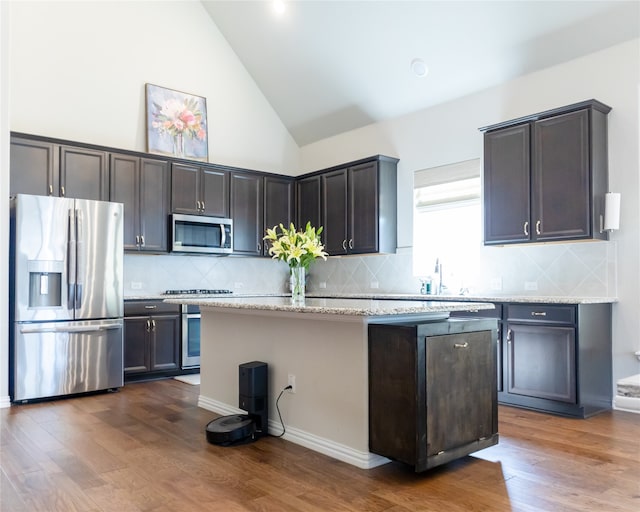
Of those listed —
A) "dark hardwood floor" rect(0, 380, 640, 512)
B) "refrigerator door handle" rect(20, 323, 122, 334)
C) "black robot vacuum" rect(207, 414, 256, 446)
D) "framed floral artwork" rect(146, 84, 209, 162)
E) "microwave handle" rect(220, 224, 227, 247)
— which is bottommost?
"dark hardwood floor" rect(0, 380, 640, 512)

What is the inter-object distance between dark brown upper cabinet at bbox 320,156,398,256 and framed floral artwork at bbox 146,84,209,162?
165 centimetres

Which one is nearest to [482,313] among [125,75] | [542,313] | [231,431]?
[542,313]

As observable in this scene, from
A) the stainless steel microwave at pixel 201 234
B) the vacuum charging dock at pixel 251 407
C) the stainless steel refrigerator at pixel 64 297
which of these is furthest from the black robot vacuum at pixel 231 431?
the stainless steel microwave at pixel 201 234

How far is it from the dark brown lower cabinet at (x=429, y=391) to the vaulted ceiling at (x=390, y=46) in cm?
289

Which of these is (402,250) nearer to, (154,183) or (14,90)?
(154,183)

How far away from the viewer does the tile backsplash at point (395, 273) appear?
14.4ft

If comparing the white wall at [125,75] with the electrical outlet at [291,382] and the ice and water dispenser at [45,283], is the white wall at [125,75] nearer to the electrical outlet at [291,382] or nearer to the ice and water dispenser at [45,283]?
the ice and water dispenser at [45,283]

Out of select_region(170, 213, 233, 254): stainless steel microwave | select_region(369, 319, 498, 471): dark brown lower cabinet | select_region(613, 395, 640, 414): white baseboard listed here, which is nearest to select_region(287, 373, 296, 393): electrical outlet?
select_region(369, 319, 498, 471): dark brown lower cabinet

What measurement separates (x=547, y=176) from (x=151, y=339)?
4.06m

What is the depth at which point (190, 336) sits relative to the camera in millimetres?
5648

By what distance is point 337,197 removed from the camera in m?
6.41

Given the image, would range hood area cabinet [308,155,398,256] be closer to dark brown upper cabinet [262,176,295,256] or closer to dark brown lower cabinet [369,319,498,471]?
dark brown upper cabinet [262,176,295,256]

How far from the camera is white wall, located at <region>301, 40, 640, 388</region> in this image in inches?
164

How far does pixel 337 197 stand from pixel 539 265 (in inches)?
102
